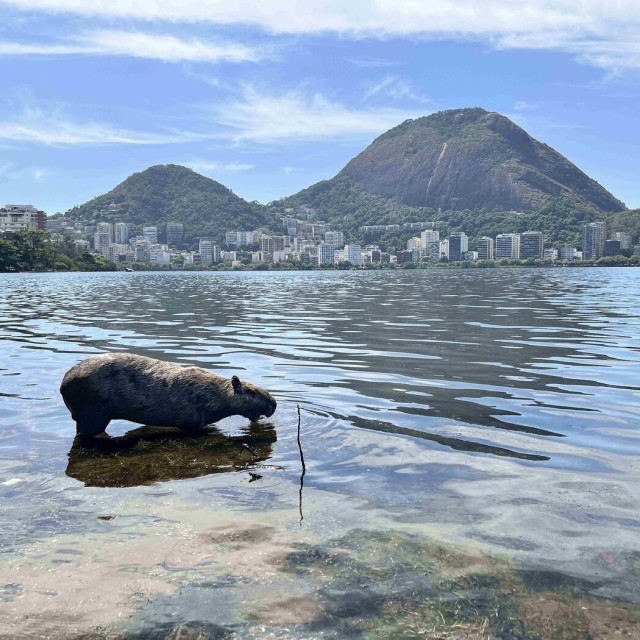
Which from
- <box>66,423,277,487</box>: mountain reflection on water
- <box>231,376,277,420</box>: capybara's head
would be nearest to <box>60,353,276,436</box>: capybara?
<box>231,376,277,420</box>: capybara's head

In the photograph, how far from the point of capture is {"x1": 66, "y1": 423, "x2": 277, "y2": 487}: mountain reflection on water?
8500 millimetres

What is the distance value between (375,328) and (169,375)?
17577mm

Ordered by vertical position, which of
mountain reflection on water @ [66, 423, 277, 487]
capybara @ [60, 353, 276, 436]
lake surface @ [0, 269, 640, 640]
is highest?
capybara @ [60, 353, 276, 436]

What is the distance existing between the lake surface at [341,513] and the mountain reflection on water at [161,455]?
0.16ft

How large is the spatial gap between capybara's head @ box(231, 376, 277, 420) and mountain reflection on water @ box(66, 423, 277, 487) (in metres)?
0.28

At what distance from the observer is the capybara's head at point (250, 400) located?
10680 mm

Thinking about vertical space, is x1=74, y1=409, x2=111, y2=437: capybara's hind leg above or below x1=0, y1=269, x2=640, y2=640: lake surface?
above

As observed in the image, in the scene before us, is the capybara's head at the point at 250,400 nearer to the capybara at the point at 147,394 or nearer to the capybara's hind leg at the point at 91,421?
the capybara at the point at 147,394

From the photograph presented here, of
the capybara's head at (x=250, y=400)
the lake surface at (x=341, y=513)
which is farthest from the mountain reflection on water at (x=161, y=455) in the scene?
the capybara's head at (x=250, y=400)

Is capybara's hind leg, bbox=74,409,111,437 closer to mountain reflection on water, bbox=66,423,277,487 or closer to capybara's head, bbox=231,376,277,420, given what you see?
mountain reflection on water, bbox=66,423,277,487

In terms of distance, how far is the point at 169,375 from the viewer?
10391 mm

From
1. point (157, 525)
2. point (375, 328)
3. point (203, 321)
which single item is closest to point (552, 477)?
point (157, 525)

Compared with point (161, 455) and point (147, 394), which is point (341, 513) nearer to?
point (161, 455)

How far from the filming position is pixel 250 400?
1077 centimetres
